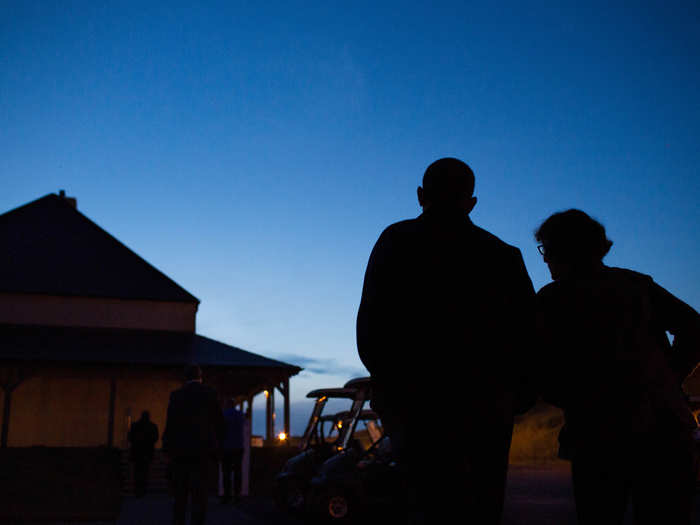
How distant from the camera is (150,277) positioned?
95.9 ft

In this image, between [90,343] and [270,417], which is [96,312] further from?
[270,417]

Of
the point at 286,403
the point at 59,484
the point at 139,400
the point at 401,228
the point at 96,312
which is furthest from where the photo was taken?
the point at 96,312

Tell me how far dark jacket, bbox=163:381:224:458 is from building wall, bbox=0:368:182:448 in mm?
18674

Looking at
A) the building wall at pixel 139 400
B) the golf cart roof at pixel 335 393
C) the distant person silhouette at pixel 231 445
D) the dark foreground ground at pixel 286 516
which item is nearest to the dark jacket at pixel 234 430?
the distant person silhouette at pixel 231 445

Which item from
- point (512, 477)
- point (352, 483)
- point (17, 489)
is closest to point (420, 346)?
point (352, 483)

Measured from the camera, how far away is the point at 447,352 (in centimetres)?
200

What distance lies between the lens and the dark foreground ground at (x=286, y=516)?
9.51m

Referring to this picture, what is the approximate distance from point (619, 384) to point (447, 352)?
0.69 m

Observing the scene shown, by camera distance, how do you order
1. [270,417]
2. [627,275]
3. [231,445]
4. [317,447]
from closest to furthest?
[627,275] < [317,447] < [231,445] < [270,417]

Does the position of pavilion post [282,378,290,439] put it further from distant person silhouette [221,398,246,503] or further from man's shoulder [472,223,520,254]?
man's shoulder [472,223,520,254]

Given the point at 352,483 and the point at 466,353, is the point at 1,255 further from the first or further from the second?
the point at 466,353

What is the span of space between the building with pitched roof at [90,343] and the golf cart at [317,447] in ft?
41.0

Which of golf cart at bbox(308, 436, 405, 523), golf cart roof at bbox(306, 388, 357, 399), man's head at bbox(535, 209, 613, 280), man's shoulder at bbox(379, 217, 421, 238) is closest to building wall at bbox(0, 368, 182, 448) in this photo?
golf cart roof at bbox(306, 388, 357, 399)

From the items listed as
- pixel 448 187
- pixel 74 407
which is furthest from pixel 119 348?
pixel 448 187
